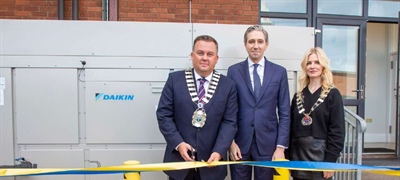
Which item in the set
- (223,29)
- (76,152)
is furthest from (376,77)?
(76,152)

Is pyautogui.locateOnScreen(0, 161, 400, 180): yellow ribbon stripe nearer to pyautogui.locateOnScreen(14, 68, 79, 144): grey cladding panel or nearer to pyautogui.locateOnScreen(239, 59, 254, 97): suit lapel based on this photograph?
pyautogui.locateOnScreen(239, 59, 254, 97): suit lapel

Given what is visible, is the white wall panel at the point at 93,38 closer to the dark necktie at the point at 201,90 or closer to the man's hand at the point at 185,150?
the dark necktie at the point at 201,90

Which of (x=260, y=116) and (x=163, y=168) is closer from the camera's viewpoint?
(x=163, y=168)

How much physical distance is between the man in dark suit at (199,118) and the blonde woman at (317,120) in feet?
1.73

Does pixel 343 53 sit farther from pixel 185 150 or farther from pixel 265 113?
pixel 185 150

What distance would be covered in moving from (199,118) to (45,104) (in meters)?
1.45

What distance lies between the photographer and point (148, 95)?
271 centimetres

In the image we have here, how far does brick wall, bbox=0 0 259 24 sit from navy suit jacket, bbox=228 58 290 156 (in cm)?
217

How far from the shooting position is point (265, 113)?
225 cm

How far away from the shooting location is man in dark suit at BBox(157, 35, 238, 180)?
210 centimetres

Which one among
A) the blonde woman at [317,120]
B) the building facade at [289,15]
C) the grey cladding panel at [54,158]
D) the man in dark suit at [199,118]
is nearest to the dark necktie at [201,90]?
the man in dark suit at [199,118]

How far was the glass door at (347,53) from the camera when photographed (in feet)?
15.7

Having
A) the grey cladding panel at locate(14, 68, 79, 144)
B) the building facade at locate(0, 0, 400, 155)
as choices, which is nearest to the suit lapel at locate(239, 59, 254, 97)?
the grey cladding panel at locate(14, 68, 79, 144)

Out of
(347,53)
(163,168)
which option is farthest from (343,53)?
(163,168)
